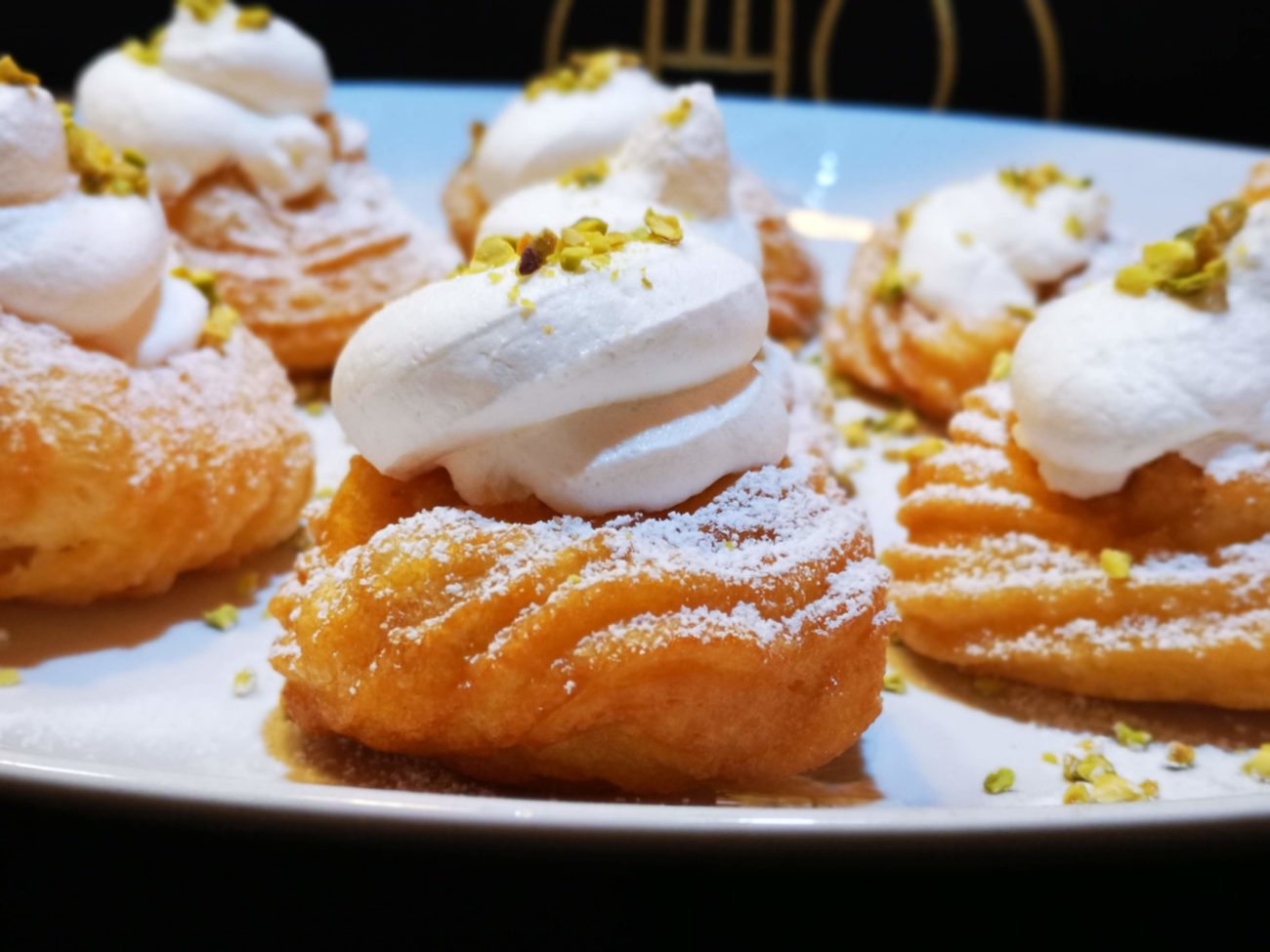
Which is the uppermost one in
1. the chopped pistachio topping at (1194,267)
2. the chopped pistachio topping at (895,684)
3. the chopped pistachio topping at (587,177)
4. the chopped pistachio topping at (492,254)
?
the chopped pistachio topping at (492,254)

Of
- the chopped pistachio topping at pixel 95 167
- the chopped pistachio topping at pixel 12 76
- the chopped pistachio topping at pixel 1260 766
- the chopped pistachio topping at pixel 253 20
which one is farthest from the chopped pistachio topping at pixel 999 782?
the chopped pistachio topping at pixel 253 20

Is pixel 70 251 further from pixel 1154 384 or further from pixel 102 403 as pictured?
pixel 1154 384

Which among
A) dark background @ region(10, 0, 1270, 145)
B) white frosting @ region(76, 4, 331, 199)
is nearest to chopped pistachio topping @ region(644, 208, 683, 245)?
white frosting @ region(76, 4, 331, 199)

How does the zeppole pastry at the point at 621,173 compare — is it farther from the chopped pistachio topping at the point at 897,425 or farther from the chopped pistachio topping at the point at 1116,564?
the chopped pistachio topping at the point at 1116,564

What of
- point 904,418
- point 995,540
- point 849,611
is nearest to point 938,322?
point 904,418

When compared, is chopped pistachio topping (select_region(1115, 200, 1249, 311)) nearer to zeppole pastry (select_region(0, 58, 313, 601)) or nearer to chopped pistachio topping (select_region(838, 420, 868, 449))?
chopped pistachio topping (select_region(838, 420, 868, 449))

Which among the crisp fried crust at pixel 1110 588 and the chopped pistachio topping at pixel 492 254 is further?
the crisp fried crust at pixel 1110 588
